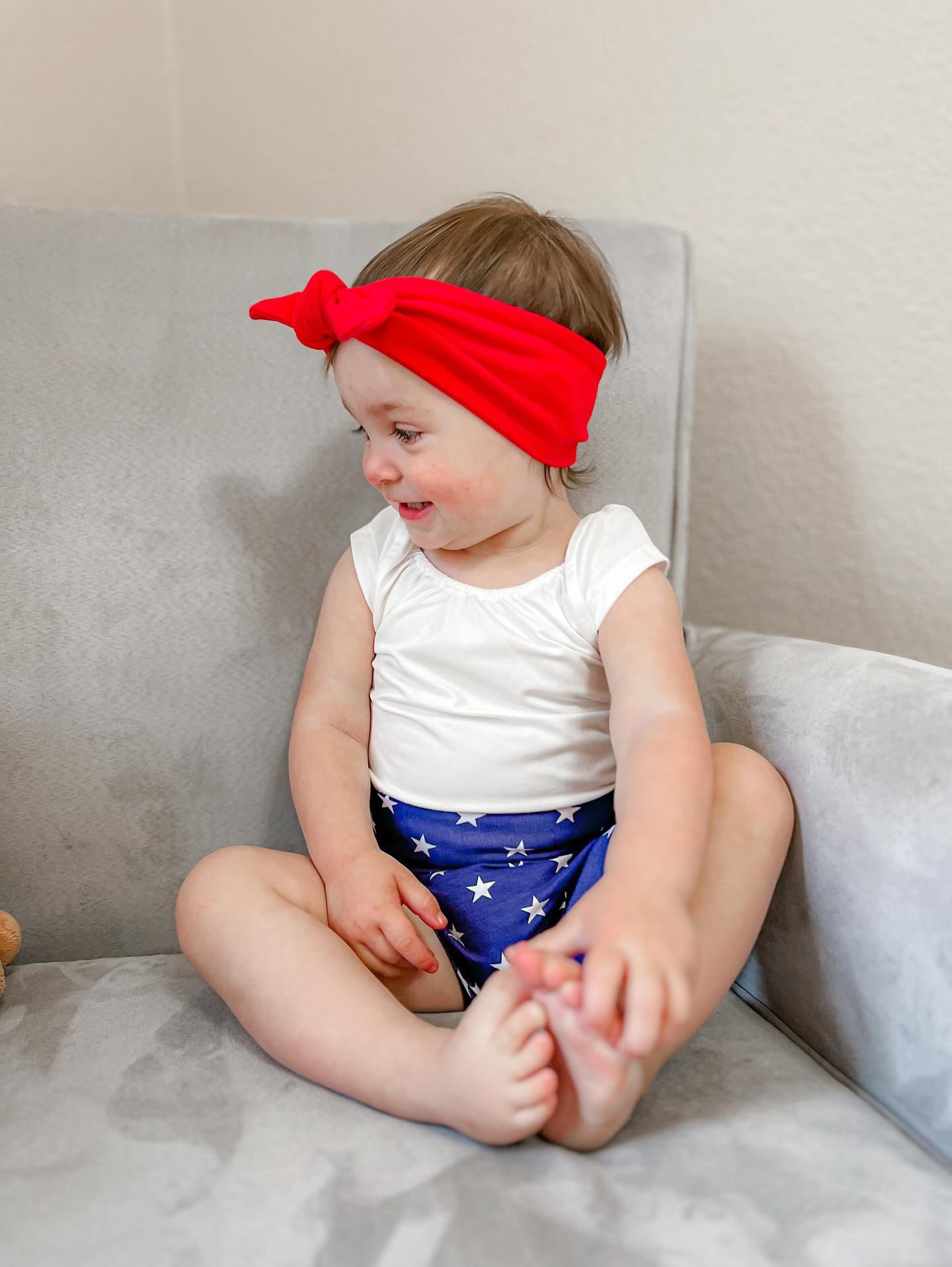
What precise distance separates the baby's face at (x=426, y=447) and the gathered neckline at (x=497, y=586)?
7 centimetres

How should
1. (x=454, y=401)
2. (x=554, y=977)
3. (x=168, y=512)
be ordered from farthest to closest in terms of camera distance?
1. (x=168, y=512)
2. (x=454, y=401)
3. (x=554, y=977)

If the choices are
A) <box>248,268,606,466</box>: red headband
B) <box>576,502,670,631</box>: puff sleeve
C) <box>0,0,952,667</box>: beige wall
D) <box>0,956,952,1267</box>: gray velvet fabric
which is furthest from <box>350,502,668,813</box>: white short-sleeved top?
<box>0,0,952,667</box>: beige wall

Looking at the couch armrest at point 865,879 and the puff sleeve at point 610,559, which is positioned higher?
the puff sleeve at point 610,559

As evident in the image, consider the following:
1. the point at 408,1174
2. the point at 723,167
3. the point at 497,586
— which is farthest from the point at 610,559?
the point at 723,167

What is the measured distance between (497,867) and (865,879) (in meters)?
0.27

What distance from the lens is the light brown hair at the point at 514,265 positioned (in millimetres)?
814

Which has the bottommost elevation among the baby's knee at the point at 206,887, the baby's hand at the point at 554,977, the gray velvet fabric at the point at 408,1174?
the gray velvet fabric at the point at 408,1174

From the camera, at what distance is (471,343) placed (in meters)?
0.78

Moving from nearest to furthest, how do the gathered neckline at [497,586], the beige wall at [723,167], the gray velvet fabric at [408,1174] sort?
the gray velvet fabric at [408,1174] → the gathered neckline at [497,586] → the beige wall at [723,167]

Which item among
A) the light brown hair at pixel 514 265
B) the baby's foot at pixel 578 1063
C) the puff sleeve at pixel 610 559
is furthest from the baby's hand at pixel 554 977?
the light brown hair at pixel 514 265

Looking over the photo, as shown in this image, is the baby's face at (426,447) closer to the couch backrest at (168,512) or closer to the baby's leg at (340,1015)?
the couch backrest at (168,512)

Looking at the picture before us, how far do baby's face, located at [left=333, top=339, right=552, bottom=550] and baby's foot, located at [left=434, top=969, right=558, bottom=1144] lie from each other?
0.35 metres

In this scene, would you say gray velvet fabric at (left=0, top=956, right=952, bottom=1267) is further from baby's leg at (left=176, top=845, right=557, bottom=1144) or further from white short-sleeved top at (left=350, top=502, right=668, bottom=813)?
white short-sleeved top at (left=350, top=502, right=668, bottom=813)

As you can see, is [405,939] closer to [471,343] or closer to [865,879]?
[865,879]
